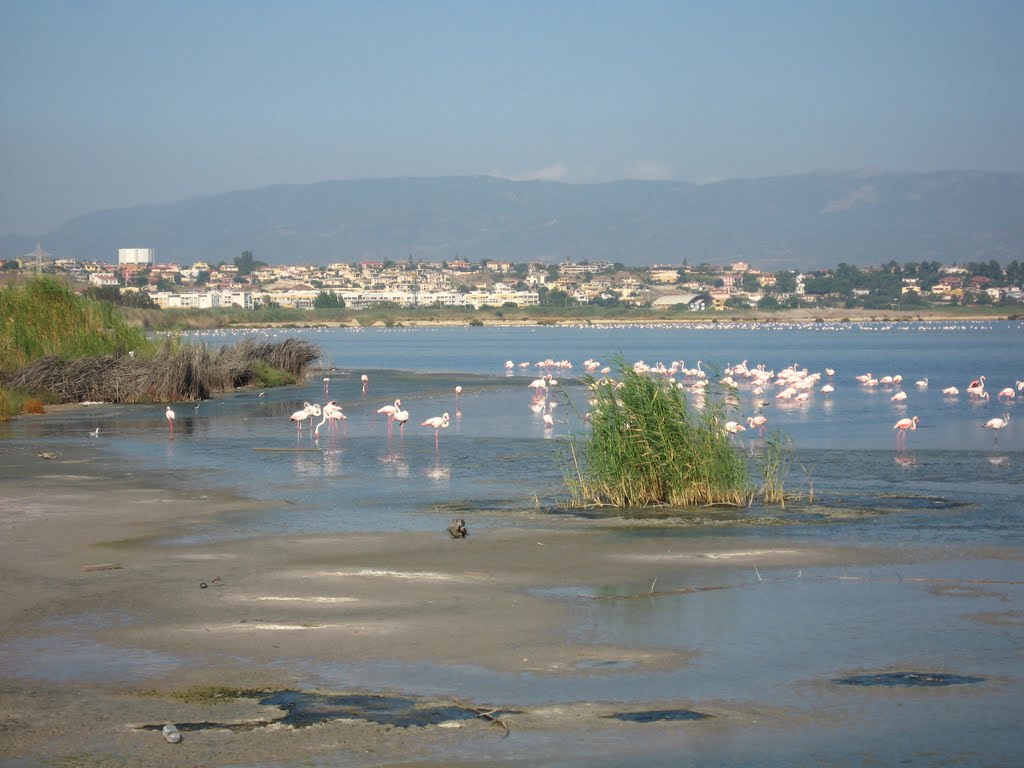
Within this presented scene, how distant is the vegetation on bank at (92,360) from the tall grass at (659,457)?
49.6 ft

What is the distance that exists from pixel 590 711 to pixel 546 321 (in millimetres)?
132368

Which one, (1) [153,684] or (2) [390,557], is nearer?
(1) [153,684]

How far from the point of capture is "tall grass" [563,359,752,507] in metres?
14.3

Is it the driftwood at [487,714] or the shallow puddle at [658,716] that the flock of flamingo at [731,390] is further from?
the driftwood at [487,714]

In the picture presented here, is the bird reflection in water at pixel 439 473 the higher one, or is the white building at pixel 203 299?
the white building at pixel 203 299

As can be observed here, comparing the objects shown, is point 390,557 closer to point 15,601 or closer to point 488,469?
point 15,601

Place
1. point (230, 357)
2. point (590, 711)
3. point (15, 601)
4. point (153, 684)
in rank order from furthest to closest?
point (230, 357) → point (15, 601) → point (153, 684) → point (590, 711)

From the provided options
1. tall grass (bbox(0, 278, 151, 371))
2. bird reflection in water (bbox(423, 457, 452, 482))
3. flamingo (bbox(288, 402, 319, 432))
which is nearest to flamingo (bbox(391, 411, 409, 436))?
flamingo (bbox(288, 402, 319, 432))

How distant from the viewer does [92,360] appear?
30344 millimetres

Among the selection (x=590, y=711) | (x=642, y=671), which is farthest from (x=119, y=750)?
(x=642, y=671)

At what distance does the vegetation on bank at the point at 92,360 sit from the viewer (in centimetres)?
2942

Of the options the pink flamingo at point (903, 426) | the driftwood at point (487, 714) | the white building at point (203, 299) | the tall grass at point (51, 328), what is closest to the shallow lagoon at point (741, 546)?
the driftwood at point (487, 714)

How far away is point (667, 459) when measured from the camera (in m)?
14.4

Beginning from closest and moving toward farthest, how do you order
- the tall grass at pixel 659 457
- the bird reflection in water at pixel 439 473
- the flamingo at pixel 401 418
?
the tall grass at pixel 659 457 < the bird reflection in water at pixel 439 473 < the flamingo at pixel 401 418
